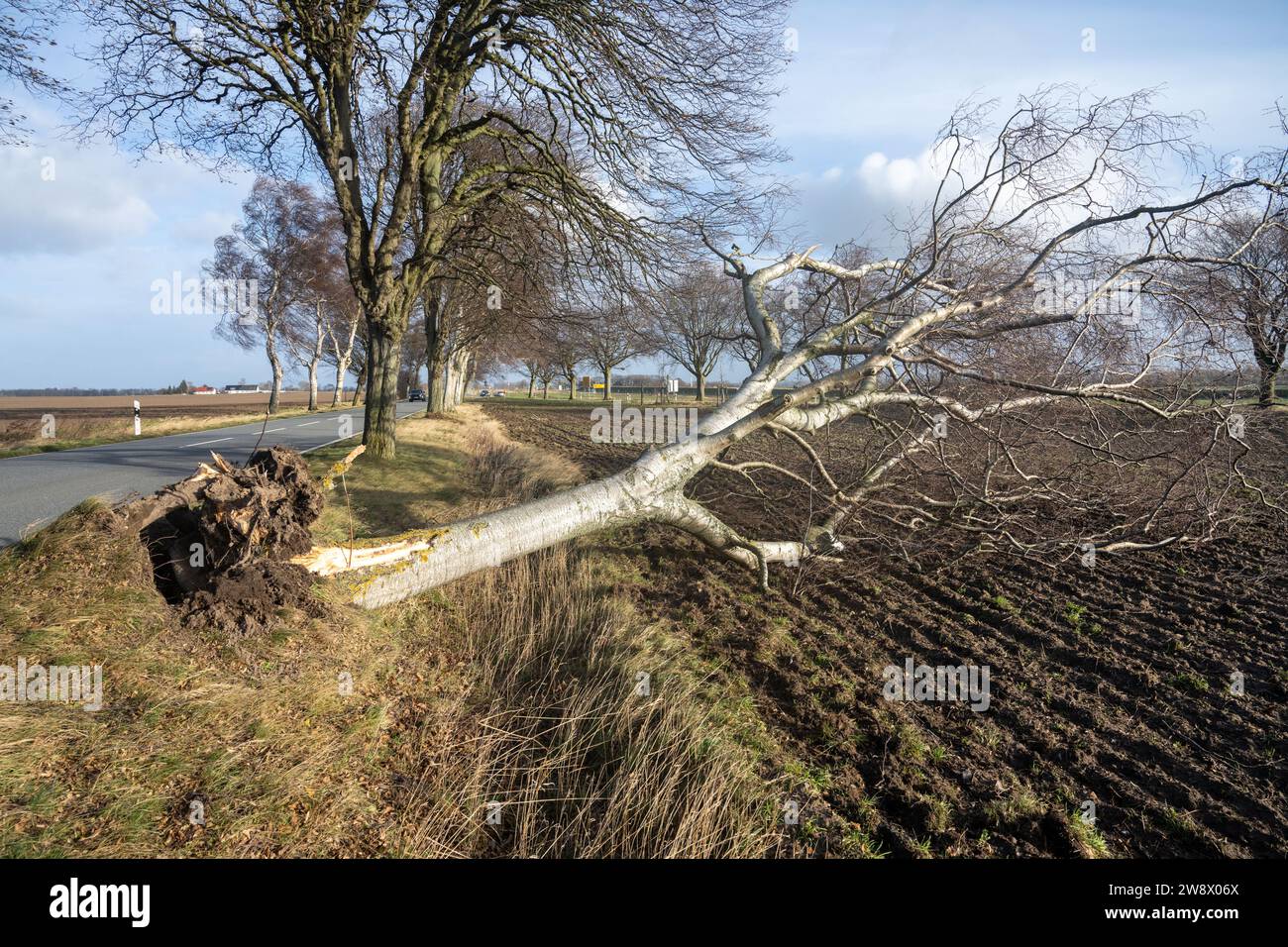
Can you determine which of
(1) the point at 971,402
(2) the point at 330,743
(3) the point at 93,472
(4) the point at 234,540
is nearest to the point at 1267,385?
(1) the point at 971,402

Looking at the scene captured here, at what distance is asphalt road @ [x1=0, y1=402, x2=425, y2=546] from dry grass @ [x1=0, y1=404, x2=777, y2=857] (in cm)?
119

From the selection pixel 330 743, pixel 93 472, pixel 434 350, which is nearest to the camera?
pixel 330 743

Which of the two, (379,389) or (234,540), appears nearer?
(234,540)

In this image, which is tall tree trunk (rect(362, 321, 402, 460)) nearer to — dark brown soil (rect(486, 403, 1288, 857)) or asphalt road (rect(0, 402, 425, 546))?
asphalt road (rect(0, 402, 425, 546))

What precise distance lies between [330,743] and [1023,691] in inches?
184

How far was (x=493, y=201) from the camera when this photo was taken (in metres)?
11.4

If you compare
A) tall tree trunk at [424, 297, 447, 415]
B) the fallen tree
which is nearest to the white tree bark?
the fallen tree

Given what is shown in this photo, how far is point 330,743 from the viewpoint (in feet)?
11.5

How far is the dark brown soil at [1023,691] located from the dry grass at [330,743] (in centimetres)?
75

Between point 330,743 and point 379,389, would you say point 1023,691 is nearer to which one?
point 330,743
